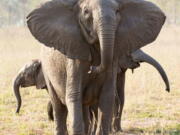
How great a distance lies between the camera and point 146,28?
5.43 m

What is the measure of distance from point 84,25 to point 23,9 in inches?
2260

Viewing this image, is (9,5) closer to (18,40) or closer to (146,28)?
(18,40)

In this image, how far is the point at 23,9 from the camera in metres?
61.7

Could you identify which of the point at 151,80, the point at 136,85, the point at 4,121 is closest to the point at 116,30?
Result: the point at 4,121

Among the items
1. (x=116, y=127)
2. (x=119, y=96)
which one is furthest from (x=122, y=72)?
(x=116, y=127)

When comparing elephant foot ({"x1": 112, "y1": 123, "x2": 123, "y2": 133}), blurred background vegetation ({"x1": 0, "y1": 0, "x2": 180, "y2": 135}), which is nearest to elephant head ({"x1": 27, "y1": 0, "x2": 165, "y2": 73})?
blurred background vegetation ({"x1": 0, "y1": 0, "x2": 180, "y2": 135})

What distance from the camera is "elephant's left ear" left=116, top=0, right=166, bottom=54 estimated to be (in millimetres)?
5244

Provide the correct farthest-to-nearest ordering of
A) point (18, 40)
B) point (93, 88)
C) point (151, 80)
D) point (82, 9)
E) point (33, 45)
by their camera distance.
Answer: point (18, 40)
point (33, 45)
point (151, 80)
point (93, 88)
point (82, 9)

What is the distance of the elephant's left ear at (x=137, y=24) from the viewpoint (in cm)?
524

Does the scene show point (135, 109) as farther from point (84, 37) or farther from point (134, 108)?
point (84, 37)

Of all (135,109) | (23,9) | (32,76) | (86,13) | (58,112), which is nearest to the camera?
(86,13)

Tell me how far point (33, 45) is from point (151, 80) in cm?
1884

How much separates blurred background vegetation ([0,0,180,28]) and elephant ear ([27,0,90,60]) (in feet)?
165

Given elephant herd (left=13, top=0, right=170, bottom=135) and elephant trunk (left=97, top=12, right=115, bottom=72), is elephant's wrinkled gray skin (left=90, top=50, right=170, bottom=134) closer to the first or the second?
elephant herd (left=13, top=0, right=170, bottom=135)
